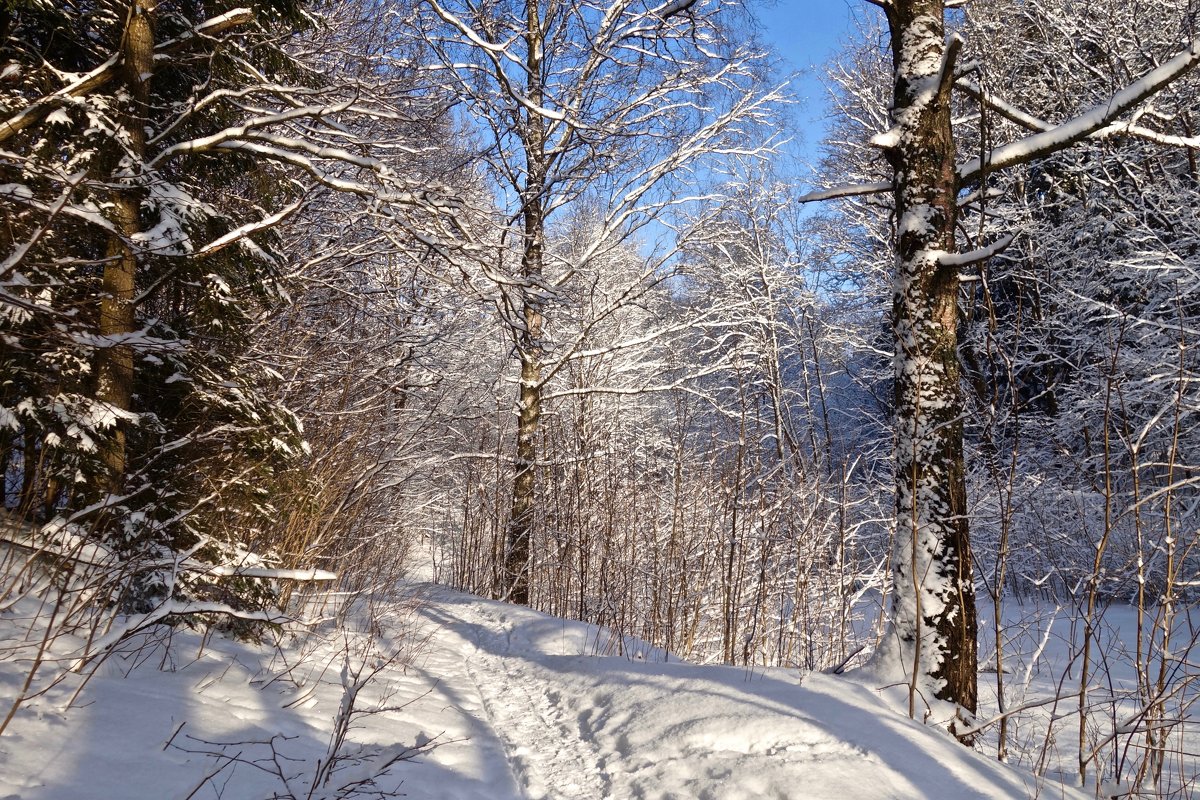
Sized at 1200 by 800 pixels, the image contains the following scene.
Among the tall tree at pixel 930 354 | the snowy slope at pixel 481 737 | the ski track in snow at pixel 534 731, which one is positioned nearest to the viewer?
the snowy slope at pixel 481 737

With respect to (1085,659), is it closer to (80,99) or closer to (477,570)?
(80,99)

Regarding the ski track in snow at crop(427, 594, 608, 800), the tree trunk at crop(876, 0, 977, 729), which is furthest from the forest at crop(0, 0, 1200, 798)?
the ski track in snow at crop(427, 594, 608, 800)

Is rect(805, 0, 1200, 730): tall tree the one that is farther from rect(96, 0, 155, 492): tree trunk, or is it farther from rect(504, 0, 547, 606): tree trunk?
rect(504, 0, 547, 606): tree trunk

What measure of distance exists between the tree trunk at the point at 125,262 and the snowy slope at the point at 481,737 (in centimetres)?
120

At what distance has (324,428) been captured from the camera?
6.22m

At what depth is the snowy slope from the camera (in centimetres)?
208

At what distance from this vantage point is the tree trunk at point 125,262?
3732mm

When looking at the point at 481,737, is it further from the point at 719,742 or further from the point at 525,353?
the point at 525,353

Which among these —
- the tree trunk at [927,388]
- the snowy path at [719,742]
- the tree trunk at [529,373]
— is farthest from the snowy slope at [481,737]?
the tree trunk at [529,373]

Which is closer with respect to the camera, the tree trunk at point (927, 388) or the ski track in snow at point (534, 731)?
the ski track in snow at point (534, 731)

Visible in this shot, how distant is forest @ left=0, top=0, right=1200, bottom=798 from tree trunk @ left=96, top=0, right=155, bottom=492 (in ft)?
0.07

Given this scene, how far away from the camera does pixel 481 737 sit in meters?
3.43

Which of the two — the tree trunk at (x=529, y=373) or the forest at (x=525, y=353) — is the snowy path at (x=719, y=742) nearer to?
the forest at (x=525, y=353)

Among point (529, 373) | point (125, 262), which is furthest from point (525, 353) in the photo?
point (529, 373)
